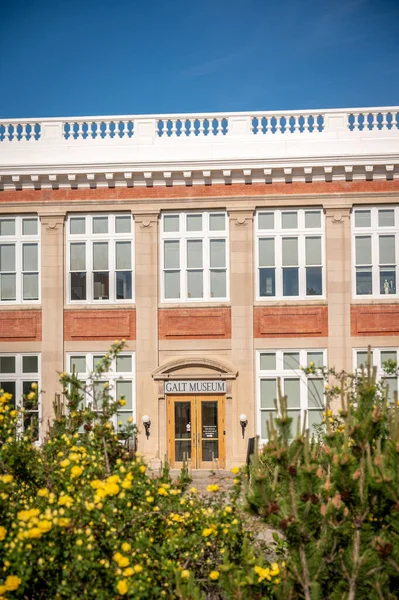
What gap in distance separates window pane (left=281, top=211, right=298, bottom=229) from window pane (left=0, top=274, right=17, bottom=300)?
29.2 feet

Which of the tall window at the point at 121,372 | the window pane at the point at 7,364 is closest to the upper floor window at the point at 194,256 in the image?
the tall window at the point at 121,372

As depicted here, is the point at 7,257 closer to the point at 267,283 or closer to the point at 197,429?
the point at 197,429

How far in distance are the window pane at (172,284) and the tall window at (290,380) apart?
3.30 m

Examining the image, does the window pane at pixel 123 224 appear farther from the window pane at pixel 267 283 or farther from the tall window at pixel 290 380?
the tall window at pixel 290 380

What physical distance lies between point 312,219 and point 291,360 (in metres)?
4.51

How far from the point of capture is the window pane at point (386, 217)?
2272 cm

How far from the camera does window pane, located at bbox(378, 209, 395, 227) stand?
894 inches

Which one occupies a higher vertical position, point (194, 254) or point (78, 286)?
point (194, 254)

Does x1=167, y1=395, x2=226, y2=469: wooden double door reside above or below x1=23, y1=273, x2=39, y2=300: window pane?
below

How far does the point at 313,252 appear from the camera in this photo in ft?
74.9

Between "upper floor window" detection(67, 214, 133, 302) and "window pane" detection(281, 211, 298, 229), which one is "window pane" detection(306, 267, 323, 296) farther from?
"upper floor window" detection(67, 214, 133, 302)

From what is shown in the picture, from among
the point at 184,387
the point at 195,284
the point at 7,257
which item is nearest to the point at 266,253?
the point at 195,284

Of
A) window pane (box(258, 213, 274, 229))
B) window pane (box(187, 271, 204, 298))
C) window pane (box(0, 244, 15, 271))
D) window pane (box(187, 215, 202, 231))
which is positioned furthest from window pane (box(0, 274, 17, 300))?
window pane (box(258, 213, 274, 229))

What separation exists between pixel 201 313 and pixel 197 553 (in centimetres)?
1589
